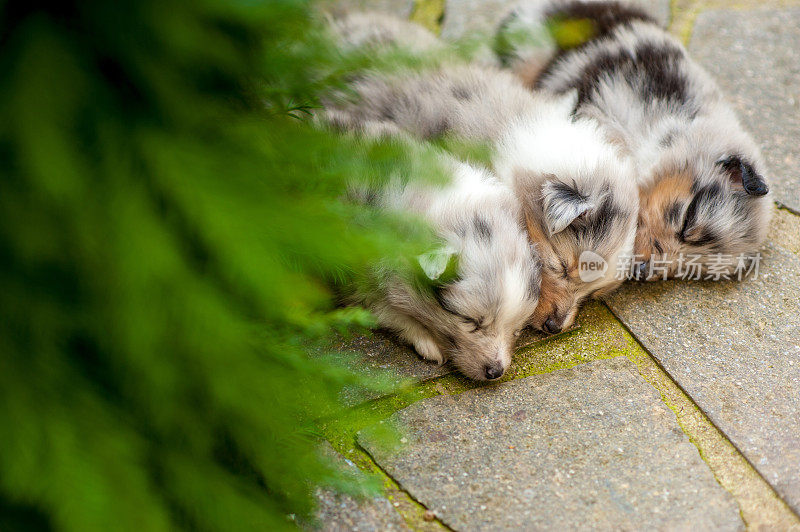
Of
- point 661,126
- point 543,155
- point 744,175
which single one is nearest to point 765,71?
point 661,126

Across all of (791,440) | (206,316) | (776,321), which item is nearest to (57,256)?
(206,316)

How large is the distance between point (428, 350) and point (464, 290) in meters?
0.24

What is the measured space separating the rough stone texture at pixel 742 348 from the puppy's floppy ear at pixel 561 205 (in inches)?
14.9

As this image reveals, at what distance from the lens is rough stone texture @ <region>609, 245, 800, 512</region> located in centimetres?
213

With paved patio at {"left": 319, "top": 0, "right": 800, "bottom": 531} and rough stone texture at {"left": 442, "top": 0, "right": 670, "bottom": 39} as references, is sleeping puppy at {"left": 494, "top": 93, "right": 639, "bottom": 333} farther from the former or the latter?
rough stone texture at {"left": 442, "top": 0, "right": 670, "bottom": 39}

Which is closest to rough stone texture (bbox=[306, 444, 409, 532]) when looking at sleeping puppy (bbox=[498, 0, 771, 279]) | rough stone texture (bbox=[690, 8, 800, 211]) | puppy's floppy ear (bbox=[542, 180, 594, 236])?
puppy's floppy ear (bbox=[542, 180, 594, 236])

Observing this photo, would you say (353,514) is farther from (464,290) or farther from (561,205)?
(561,205)

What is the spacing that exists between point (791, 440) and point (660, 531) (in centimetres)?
58

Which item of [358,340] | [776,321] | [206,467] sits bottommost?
[358,340]

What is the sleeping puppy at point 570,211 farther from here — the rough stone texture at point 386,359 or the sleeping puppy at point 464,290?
the rough stone texture at point 386,359

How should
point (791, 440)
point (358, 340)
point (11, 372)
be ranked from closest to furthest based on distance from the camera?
point (11, 372) < point (791, 440) < point (358, 340)

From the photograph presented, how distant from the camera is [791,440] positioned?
6.98 feet

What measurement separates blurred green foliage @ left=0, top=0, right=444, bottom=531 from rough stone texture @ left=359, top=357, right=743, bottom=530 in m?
0.72

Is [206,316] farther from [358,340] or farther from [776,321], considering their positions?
[776,321]
